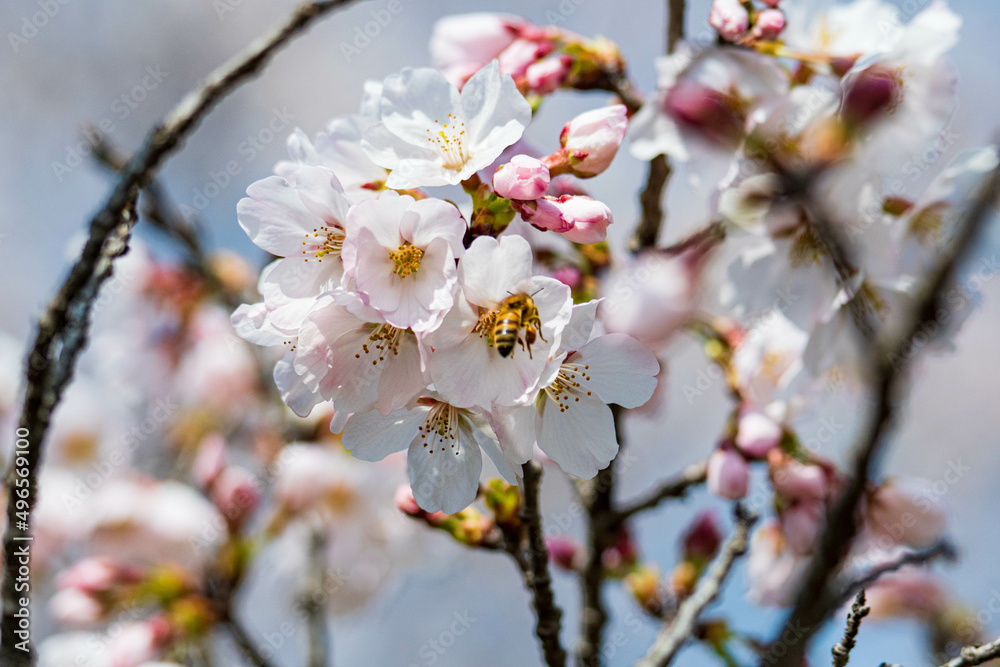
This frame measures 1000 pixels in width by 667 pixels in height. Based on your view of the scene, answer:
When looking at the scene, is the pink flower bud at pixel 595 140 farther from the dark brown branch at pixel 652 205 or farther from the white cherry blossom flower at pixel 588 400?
the dark brown branch at pixel 652 205

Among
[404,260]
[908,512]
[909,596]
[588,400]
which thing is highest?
[404,260]

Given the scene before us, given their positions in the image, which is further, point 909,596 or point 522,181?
point 909,596

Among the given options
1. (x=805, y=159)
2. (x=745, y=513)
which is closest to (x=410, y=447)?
(x=745, y=513)

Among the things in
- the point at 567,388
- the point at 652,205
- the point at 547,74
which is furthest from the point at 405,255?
the point at 652,205

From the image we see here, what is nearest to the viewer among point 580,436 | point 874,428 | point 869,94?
point 874,428

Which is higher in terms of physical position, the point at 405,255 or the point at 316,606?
the point at 405,255

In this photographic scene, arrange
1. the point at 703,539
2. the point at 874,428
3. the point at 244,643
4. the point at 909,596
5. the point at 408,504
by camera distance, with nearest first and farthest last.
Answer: the point at 874,428, the point at 408,504, the point at 244,643, the point at 909,596, the point at 703,539

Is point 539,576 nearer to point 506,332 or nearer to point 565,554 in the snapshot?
point 506,332

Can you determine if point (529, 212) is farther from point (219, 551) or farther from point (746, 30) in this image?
point (219, 551)
